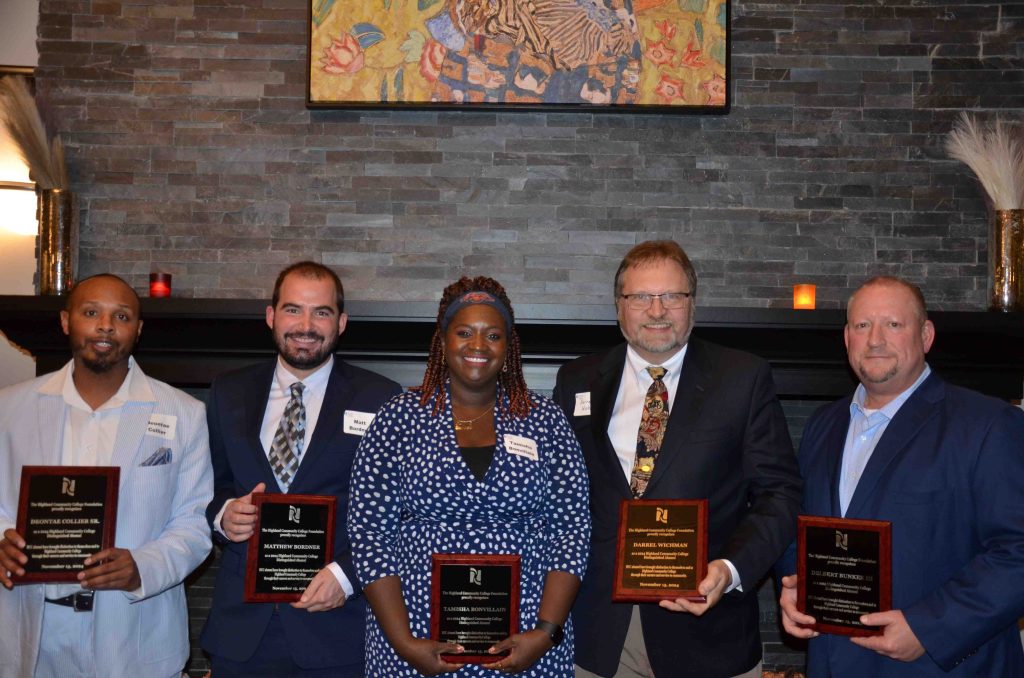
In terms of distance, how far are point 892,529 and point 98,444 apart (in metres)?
2.64

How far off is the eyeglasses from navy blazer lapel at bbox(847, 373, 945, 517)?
2.51 ft

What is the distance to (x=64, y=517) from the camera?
291 centimetres

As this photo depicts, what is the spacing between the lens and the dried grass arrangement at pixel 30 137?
15.5ft

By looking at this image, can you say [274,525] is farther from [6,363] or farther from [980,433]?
[6,363]

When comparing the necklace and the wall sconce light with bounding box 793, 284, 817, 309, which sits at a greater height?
the wall sconce light with bounding box 793, 284, 817, 309

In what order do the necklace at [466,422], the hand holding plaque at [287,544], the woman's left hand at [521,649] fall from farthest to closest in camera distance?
the hand holding plaque at [287,544] < the necklace at [466,422] < the woman's left hand at [521,649]

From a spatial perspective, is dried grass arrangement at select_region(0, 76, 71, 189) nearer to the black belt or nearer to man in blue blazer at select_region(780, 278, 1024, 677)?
the black belt

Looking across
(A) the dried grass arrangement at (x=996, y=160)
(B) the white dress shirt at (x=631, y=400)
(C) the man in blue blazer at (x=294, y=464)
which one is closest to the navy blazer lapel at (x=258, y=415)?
(C) the man in blue blazer at (x=294, y=464)

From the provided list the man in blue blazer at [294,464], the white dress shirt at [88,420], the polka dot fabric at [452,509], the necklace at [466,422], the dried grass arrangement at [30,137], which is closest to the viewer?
the polka dot fabric at [452,509]

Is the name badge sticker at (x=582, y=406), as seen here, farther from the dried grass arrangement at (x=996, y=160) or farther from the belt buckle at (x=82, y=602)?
the dried grass arrangement at (x=996, y=160)

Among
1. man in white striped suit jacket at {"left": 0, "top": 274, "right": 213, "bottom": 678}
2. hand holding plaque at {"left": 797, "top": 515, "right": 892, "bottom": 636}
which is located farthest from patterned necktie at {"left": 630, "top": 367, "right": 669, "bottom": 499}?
man in white striped suit jacket at {"left": 0, "top": 274, "right": 213, "bottom": 678}

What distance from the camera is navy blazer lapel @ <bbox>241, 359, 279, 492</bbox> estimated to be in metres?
3.14

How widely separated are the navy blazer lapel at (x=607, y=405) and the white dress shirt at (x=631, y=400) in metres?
0.02

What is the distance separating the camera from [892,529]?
8.89 ft
